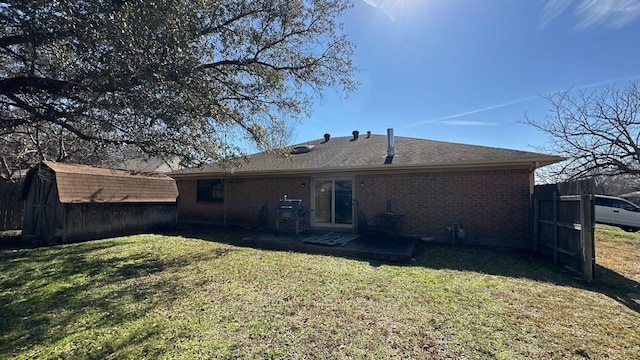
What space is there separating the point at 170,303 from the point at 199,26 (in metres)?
5.17

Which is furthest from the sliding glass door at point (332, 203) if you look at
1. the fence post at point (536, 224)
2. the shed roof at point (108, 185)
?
the shed roof at point (108, 185)

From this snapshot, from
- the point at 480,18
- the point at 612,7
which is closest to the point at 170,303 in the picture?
the point at 480,18

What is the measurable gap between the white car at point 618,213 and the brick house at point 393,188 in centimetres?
1009

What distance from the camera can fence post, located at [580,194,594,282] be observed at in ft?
17.3

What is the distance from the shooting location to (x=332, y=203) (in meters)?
10.7

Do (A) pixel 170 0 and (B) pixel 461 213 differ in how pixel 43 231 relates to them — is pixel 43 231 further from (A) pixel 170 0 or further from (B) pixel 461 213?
(B) pixel 461 213

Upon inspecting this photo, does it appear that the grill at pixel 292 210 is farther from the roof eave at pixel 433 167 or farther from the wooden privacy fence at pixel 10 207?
the wooden privacy fence at pixel 10 207

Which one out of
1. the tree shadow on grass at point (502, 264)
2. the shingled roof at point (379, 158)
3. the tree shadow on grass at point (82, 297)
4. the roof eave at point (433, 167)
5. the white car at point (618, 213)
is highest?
the shingled roof at point (379, 158)

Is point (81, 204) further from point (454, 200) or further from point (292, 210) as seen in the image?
point (454, 200)

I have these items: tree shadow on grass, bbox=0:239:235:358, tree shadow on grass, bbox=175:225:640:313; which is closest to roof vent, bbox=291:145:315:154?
tree shadow on grass, bbox=175:225:640:313

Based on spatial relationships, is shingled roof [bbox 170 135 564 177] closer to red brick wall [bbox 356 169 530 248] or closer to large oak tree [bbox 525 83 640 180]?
red brick wall [bbox 356 169 530 248]

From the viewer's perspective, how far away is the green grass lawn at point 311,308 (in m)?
3.02

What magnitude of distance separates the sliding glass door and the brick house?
37 millimetres

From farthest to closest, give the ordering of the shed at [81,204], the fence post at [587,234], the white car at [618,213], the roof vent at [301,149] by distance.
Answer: the white car at [618,213]
the roof vent at [301,149]
the shed at [81,204]
the fence post at [587,234]
